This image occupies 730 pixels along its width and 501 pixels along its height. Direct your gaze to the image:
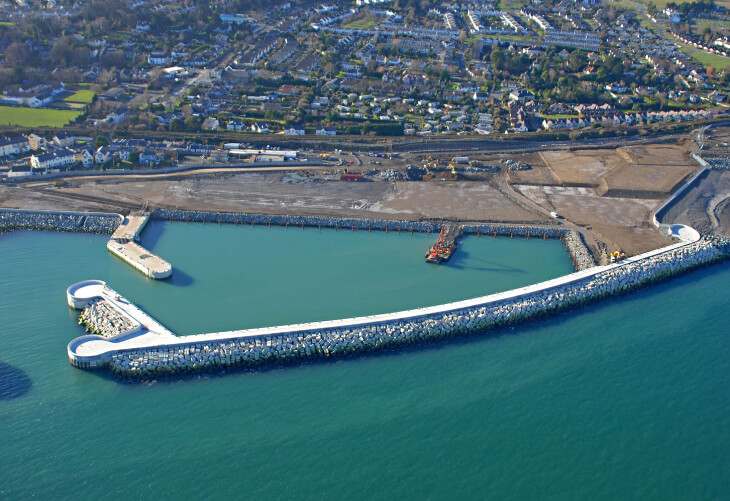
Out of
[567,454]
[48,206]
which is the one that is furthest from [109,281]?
[567,454]

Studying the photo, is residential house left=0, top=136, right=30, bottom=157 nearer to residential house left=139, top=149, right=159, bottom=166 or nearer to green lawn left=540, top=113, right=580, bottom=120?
residential house left=139, top=149, right=159, bottom=166

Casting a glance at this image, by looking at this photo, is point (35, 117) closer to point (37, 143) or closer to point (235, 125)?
point (37, 143)

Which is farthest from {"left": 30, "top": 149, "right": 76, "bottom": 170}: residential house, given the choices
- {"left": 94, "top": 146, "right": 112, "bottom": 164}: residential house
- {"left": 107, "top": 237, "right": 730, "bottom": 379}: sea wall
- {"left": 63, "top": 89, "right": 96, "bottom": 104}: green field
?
{"left": 107, "top": 237, "right": 730, "bottom": 379}: sea wall

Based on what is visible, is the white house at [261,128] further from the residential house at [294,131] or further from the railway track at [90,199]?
the railway track at [90,199]

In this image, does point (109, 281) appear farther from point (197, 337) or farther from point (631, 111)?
point (631, 111)

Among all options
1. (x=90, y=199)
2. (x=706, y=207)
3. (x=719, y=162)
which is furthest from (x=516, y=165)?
(x=90, y=199)

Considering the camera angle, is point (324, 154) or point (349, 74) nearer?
point (324, 154)
